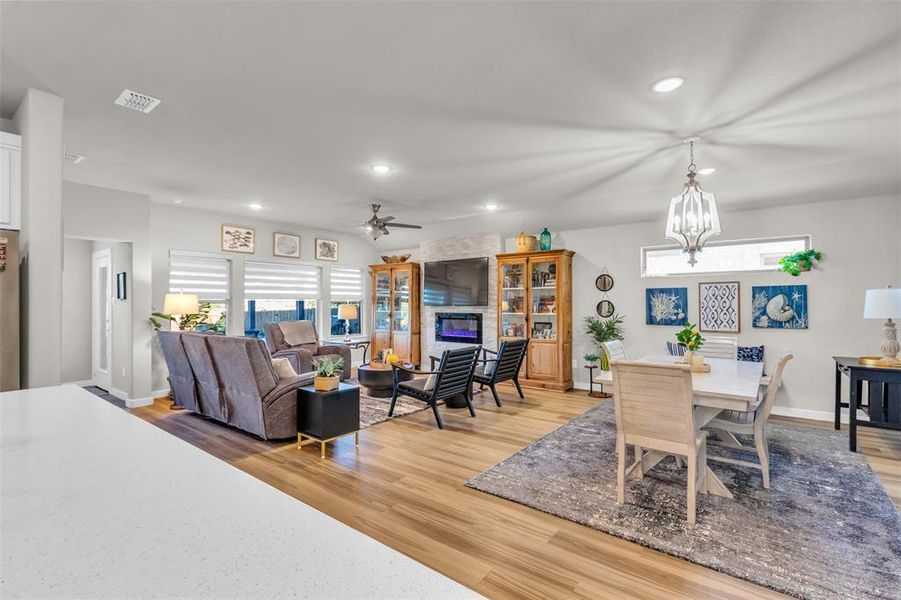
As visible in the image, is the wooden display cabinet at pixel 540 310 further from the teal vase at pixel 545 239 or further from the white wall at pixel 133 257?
the white wall at pixel 133 257

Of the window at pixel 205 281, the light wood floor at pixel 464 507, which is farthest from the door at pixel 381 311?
the light wood floor at pixel 464 507

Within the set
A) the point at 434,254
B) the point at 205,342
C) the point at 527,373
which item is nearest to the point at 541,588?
the point at 205,342

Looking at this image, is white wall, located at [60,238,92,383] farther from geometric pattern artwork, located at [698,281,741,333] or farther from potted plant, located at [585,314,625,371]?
geometric pattern artwork, located at [698,281,741,333]

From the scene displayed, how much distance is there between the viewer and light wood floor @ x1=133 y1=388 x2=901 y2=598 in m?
1.97

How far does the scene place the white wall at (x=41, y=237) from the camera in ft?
8.40

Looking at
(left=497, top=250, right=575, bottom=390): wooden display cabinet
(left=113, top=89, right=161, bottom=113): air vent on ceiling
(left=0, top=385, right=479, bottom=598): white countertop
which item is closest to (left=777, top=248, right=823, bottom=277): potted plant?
(left=497, top=250, right=575, bottom=390): wooden display cabinet

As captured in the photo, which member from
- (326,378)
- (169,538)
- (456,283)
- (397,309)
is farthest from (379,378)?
(169,538)

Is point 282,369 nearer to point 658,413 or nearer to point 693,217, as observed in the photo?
point 658,413

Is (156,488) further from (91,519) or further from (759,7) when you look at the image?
(759,7)

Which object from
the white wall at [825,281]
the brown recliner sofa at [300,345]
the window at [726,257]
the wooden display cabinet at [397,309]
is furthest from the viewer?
the wooden display cabinet at [397,309]

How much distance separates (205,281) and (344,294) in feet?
8.19

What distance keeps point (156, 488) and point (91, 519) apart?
0.37ft

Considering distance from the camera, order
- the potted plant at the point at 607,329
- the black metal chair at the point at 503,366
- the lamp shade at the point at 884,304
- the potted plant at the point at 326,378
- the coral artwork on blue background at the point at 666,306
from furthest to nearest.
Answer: the potted plant at the point at 607,329 < the coral artwork on blue background at the point at 666,306 < the black metal chair at the point at 503,366 < the potted plant at the point at 326,378 < the lamp shade at the point at 884,304

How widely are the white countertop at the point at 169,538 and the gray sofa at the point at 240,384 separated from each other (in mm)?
2776
